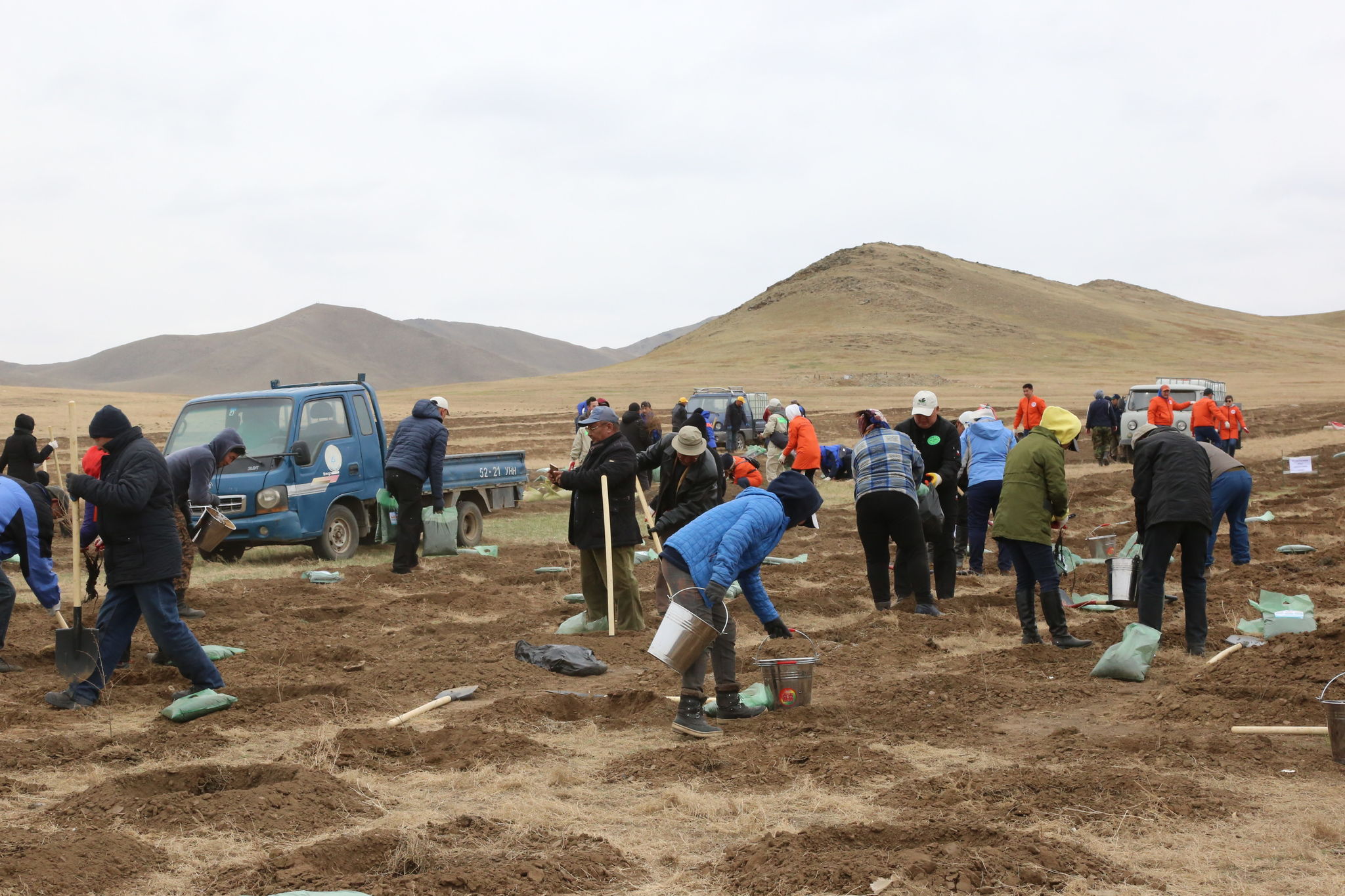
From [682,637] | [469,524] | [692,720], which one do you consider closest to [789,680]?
[692,720]

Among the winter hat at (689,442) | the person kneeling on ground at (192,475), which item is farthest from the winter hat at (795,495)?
the person kneeling on ground at (192,475)

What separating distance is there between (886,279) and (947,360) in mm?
43248

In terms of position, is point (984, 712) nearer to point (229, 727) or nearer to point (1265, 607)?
point (1265, 607)

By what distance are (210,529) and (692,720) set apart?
521cm

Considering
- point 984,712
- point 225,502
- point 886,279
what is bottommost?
point 984,712

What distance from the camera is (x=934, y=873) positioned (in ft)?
14.4

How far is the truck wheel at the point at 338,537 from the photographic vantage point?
13.5m

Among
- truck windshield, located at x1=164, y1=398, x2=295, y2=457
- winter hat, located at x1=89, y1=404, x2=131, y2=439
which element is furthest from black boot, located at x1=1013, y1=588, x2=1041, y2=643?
truck windshield, located at x1=164, y1=398, x2=295, y2=457

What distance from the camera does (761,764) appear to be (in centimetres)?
597

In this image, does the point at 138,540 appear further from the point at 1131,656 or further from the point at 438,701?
the point at 1131,656

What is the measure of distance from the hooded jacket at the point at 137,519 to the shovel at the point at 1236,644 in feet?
20.2

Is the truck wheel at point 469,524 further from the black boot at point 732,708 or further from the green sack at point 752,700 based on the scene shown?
the black boot at point 732,708

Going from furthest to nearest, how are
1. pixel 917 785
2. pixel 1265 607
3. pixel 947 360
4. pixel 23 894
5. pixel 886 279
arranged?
pixel 886 279 → pixel 947 360 → pixel 1265 607 → pixel 917 785 → pixel 23 894

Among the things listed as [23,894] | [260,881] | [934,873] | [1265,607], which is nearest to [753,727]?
[934,873]
